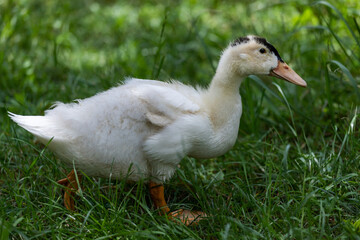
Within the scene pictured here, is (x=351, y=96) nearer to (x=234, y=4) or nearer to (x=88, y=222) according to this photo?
(x=88, y=222)

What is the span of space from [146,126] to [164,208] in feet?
1.70

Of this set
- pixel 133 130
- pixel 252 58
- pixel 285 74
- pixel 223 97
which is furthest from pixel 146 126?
pixel 285 74

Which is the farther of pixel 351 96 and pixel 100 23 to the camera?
pixel 100 23

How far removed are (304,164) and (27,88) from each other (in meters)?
2.75

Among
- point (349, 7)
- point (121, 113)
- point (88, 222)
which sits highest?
point (349, 7)

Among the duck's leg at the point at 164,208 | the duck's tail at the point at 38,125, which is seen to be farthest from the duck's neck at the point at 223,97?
the duck's tail at the point at 38,125

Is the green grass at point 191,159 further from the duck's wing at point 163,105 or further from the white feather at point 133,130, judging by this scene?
the duck's wing at point 163,105

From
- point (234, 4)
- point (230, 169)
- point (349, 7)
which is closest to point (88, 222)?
point (230, 169)

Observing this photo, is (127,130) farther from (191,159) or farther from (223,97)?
(191,159)

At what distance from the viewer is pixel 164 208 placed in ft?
9.57

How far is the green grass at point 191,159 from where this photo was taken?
2627mm

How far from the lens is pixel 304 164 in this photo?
3.18 m

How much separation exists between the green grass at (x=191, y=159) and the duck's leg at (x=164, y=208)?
0.06 metres

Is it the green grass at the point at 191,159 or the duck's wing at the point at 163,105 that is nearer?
the green grass at the point at 191,159
